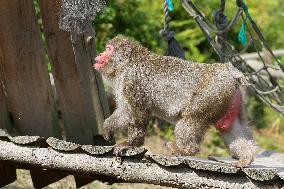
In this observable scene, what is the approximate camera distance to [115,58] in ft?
12.8

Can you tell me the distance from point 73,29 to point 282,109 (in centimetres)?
Answer: 174

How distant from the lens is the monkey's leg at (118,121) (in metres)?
3.84

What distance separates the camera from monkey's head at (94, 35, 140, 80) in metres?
3.88

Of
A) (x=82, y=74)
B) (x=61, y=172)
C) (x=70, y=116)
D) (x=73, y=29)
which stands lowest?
(x=61, y=172)

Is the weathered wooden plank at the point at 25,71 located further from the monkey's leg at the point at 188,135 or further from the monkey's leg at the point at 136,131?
the monkey's leg at the point at 188,135

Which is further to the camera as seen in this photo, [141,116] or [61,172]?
[61,172]

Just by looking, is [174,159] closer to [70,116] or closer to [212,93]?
[212,93]

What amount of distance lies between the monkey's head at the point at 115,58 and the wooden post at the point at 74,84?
59cm

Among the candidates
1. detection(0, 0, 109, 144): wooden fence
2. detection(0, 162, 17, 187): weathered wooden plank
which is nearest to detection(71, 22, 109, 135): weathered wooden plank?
detection(0, 0, 109, 144): wooden fence

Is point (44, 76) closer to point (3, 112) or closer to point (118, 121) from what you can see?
point (3, 112)

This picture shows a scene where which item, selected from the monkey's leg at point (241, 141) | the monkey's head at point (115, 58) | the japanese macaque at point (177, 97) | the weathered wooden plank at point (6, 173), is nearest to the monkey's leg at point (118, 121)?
the japanese macaque at point (177, 97)

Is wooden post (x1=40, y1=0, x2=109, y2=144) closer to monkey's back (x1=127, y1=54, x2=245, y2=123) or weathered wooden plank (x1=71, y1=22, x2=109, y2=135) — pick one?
weathered wooden plank (x1=71, y1=22, x2=109, y2=135)

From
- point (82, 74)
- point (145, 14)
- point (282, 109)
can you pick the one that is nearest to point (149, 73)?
point (82, 74)

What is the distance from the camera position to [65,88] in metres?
4.53
